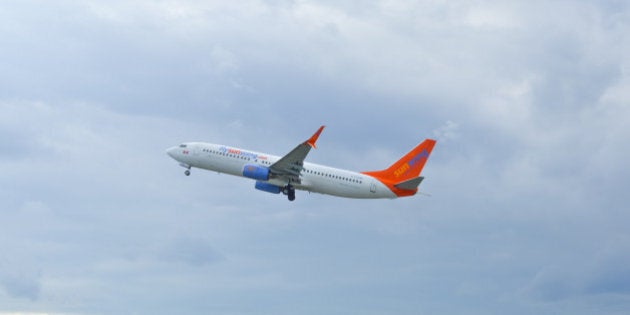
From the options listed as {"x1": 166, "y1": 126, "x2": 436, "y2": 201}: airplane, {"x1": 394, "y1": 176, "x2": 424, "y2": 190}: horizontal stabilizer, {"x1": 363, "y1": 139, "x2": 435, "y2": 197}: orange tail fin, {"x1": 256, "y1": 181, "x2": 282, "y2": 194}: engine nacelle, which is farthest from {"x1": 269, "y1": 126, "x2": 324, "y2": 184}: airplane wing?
{"x1": 394, "y1": 176, "x2": 424, "y2": 190}: horizontal stabilizer

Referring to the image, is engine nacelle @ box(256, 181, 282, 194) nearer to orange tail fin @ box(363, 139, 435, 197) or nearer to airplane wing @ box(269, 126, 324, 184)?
airplane wing @ box(269, 126, 324, 184)

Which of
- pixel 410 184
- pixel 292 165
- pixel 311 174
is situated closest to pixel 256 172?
pixel 292 165

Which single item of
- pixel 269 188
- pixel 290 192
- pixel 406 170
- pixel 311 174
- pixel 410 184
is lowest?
pixel 290 192

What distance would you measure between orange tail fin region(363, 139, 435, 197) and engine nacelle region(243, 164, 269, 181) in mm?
14378

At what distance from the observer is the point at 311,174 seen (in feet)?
307

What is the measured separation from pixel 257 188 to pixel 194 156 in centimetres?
1007

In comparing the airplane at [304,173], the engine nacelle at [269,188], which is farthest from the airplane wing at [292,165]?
the engine nacelle at [269,188]

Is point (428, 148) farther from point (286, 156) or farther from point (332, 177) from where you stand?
point (286, 156)

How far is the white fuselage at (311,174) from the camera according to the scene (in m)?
93.0

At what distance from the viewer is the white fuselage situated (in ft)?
305

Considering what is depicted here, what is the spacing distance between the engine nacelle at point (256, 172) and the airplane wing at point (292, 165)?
1.03 m

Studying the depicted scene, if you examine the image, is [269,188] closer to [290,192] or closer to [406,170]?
[290,192]

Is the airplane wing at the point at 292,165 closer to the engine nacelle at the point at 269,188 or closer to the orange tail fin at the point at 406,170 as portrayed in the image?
the engine nacelle at the point at 269,188

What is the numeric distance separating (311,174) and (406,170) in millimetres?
13595
